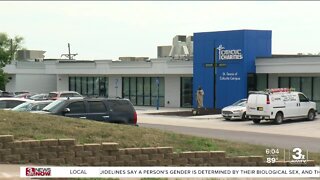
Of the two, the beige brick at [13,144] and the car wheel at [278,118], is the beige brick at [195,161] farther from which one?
the car wheel at [278,118]

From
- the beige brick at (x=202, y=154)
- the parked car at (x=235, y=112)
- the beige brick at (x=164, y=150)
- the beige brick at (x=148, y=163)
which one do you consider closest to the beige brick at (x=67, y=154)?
the beige brick at (x=148, y=163)

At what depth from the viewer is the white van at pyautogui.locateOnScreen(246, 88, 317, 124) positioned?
1231 inches

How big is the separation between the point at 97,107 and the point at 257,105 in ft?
45.0

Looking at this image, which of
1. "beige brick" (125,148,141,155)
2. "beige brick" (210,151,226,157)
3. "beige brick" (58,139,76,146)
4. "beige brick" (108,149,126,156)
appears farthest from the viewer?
"beige brick" (210,151,226,157)

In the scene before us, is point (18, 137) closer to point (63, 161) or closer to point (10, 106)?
point (63, 161)

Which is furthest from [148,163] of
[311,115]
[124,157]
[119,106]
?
[311,115]

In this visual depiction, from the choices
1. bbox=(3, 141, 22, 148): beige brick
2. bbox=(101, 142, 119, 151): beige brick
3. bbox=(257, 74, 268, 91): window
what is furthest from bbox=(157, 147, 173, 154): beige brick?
bbox=(257, 74, 268, 91): window

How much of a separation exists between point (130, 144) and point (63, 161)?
171cm

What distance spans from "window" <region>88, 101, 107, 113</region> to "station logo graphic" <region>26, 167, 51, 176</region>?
33.2 ft

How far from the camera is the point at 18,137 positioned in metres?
11.8

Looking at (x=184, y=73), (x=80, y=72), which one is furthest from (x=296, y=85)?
(x=80, y=72)

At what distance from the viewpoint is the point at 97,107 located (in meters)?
20.4

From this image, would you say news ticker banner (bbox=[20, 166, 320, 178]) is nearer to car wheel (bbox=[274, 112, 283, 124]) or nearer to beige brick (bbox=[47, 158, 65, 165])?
beige brick (bbox=[47, 158, 65, 165])

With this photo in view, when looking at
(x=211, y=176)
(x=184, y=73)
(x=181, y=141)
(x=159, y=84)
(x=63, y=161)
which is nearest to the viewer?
(x=211, y=176)
